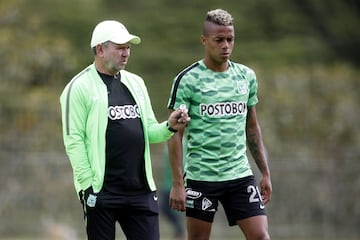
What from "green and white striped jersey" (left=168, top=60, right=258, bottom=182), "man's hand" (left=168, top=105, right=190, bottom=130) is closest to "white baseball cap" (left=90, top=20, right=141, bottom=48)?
"man's hand" (left=168, top=105, right=190, bottom=130)

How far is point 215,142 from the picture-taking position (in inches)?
352

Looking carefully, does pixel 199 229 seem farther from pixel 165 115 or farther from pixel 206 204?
pixel 165 115

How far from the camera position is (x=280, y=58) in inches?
1398

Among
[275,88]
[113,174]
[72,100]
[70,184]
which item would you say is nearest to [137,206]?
[113,174]

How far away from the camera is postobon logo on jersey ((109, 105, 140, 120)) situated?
8273mm

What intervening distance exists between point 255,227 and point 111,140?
5.06 ft

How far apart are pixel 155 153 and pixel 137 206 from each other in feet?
50.9

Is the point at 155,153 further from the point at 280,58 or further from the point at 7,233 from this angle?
the point at 280,58

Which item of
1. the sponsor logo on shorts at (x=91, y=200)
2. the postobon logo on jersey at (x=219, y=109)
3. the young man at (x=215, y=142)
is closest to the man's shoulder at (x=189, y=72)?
the young man at (x=215, y=142)

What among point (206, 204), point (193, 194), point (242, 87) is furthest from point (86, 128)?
point (242, 87)

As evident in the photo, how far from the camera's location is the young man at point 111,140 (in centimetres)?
820

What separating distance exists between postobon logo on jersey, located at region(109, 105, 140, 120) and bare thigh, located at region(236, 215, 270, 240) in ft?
4.63

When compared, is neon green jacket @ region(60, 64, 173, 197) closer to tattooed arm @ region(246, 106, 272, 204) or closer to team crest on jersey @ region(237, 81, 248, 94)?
team crest on jersey @ region(237, 81, 248, 94)

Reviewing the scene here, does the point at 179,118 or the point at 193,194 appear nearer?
the point at 179,118
